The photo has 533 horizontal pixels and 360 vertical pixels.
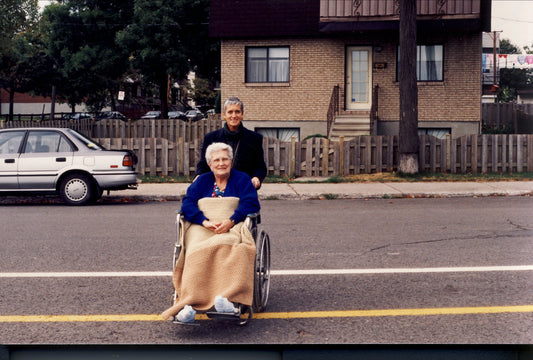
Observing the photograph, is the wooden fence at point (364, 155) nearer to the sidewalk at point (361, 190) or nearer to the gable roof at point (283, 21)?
the sidewalk at point (361, 190)

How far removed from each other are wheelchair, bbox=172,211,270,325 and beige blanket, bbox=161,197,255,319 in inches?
3.7

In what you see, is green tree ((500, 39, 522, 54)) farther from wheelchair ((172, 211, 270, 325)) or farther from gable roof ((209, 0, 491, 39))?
gable roof ((209, 0, 491, 39))

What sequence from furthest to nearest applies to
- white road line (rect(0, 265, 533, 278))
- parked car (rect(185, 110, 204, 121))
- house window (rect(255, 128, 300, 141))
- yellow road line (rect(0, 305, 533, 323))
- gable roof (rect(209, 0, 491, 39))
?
parked car (rect(185, 110, 204, 121)), house window (rect(255, 128, 300, 141)), gable roof (rect(209, 0, 491, 39)), white road line (rect(0, 265, 533, 278)), yellow road line (rect(0, 305, 533, 323))

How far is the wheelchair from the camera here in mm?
5033

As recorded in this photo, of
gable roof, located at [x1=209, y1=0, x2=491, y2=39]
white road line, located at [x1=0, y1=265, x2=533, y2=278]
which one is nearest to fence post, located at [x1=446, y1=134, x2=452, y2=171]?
gable roof, located at [x1=209, y1=0, x2=491, y2=39]

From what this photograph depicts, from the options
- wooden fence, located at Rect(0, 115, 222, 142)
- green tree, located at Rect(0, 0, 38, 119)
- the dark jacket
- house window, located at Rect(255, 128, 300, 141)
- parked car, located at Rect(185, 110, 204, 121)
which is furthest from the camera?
parked car, located at Rect(185, 110, 204, 121)

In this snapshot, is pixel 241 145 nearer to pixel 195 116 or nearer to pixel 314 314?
pixel 314 314

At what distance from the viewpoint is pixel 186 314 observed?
4840 millimetres

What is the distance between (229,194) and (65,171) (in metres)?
8.95

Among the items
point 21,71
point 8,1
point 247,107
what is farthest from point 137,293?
point 21,71

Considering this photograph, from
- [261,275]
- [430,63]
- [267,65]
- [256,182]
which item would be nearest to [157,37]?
[267,65]

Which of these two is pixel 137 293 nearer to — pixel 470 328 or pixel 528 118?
pixel 470 328

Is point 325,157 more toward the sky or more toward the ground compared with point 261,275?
more toward the sky

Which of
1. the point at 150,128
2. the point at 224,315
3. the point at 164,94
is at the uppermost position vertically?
the point at 164,94
